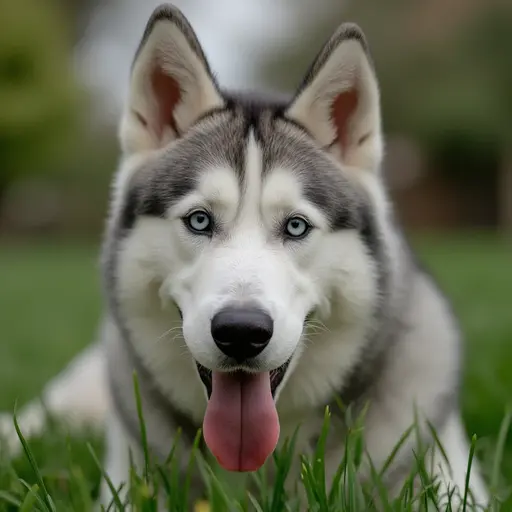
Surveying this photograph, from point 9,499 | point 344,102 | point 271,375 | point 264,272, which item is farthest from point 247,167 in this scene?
point 9,499

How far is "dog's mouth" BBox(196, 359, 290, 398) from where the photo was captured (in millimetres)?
2389

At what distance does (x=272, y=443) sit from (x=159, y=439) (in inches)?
21.5

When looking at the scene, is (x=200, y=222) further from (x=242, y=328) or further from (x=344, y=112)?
(x=344, y=112)

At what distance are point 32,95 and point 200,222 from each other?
Answer: 2374 cm

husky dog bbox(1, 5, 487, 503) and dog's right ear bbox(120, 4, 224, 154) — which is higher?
dog's right ear bbox(120, 4, 224, 154)

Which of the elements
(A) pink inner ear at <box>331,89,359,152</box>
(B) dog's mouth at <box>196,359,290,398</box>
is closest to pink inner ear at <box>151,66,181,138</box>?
(A) pink inner ear at <box>331,89,359,152</box>

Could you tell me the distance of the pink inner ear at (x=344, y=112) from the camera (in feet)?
8.89

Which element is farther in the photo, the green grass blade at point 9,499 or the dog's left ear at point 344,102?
the dog's left ear at point 344,102

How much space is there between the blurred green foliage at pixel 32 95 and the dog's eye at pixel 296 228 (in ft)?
76.1

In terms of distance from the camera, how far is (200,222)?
2.44m

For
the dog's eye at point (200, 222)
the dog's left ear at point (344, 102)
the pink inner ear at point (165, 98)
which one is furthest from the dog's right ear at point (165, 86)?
the dog's eye at point (200, 222)

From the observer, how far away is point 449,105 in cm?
2392

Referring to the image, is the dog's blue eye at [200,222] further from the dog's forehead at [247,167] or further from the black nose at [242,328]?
the black nose at [242,328]

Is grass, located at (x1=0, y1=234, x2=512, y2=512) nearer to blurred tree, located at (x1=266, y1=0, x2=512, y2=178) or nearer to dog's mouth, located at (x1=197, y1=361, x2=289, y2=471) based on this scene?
dog's mouth, located at (x1=197, y1=361, x2=289, y2=471)
